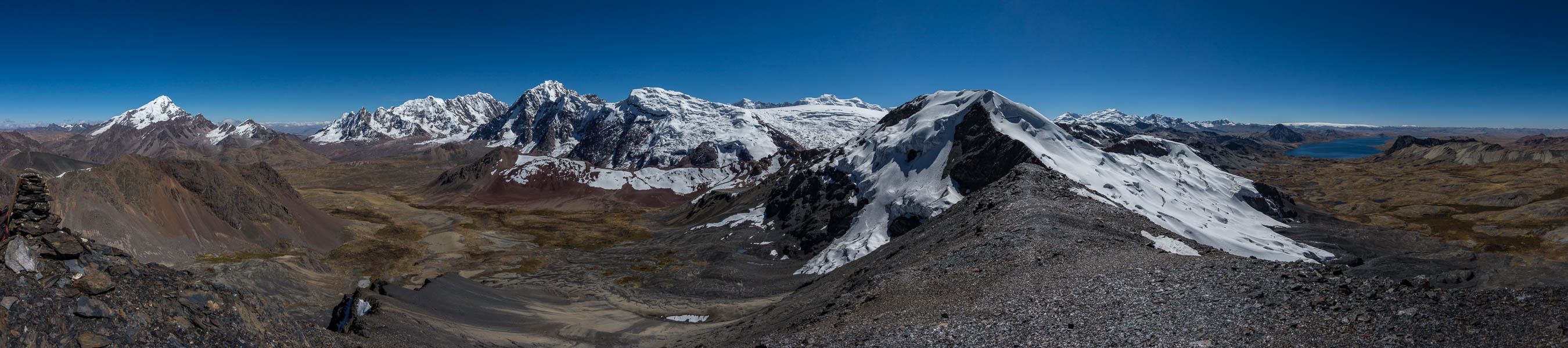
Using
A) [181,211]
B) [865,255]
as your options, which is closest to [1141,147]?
[865,255]

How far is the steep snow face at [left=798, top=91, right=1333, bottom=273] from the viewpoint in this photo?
186ft

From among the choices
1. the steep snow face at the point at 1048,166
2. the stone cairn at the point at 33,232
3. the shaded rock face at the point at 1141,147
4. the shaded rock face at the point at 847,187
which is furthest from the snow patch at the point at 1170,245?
the shaded rock face at the point at 1141,147

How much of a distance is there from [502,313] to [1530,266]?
312 ft

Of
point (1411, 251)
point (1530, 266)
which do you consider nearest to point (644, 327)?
point (1530, 266)

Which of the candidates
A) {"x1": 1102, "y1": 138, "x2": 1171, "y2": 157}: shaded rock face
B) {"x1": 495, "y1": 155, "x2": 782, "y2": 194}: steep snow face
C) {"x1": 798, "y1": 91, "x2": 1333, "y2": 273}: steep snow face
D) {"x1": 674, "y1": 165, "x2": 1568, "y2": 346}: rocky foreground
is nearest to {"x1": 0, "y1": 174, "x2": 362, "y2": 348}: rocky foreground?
{"x1": 674, "y1": 165, "x2": 1568, "y2": 346}: rocky foreground

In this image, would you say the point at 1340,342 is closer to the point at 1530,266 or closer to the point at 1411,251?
the point at 1530,266

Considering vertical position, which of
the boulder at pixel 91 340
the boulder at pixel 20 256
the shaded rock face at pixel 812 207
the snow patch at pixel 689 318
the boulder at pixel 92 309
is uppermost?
the boulder at pixel 20 256

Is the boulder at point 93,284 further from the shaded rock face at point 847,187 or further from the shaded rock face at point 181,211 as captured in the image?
the shaded rock face at point 847,187

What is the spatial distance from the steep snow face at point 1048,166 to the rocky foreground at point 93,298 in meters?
45.1

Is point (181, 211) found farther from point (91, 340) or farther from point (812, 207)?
point (812, 207)

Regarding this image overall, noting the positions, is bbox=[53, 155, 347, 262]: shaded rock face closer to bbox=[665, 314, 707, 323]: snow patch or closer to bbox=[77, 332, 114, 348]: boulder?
bbox=[665, 314, 707, 323]: snow patch

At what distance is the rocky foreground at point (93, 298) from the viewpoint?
12.2 metres

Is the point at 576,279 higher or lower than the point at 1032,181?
lower

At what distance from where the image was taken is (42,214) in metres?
Answer: 14.4
